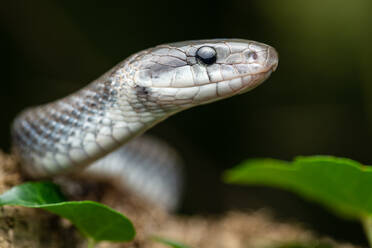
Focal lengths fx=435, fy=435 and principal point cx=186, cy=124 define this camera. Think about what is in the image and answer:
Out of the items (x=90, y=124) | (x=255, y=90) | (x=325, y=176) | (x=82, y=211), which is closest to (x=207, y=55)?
(x=90, y=124)

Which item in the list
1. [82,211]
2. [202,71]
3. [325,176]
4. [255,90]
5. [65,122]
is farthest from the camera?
[255,90]

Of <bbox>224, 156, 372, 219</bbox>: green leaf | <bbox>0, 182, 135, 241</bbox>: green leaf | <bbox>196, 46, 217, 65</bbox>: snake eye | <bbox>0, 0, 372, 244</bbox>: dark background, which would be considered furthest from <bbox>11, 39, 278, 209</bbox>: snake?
<bbox>0, 0, 372, 244</bbox>: dark background

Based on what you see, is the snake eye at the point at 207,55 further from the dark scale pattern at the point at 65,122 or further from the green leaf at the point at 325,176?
the green leaf at the point at 325,176

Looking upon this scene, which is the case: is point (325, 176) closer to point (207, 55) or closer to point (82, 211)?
point (207, 55)

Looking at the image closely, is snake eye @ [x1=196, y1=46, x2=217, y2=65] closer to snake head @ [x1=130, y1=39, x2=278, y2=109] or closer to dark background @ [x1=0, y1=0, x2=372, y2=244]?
snake head @ [x1=130, y1=39, x2=278, y2=109]

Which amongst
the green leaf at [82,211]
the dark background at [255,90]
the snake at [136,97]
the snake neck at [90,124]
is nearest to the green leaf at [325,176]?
the snake at [136,97]
